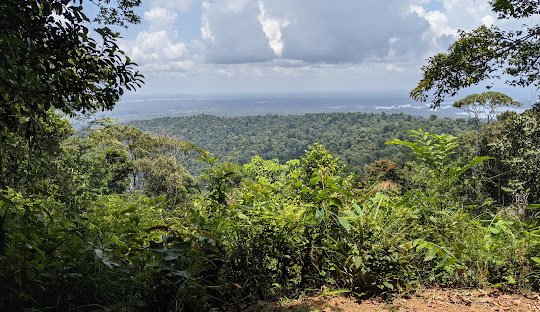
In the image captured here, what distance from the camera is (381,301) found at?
227 centimetres

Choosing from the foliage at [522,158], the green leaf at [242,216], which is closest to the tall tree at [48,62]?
the green leaf at [242,216]

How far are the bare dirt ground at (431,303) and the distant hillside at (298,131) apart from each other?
→ 47500 mm

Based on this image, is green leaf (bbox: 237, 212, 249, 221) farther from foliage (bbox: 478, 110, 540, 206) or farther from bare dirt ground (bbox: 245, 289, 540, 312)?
foliage (bbox: 478, 110, 540, 206)

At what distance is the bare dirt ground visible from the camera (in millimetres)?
2156

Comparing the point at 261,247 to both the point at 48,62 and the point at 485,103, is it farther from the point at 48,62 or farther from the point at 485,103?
the point at 485,103

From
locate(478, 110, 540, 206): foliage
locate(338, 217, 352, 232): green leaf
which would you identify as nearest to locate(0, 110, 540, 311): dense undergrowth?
locate(338, 217, 352, 232): green leaf

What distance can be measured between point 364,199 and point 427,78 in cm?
667

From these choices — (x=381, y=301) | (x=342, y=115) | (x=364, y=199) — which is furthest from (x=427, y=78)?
(x=342, y=115)

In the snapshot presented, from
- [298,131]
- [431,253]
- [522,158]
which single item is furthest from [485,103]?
[298,131]

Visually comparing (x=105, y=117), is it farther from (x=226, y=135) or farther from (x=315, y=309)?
(x=226, y=135)

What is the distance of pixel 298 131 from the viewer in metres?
92.6

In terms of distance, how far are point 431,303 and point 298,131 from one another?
90827mm

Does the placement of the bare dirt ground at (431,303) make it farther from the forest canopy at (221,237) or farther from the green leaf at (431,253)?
the green leaf at (431,253)

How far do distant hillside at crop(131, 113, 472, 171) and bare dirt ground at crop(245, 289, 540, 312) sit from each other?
47500 millimetres
